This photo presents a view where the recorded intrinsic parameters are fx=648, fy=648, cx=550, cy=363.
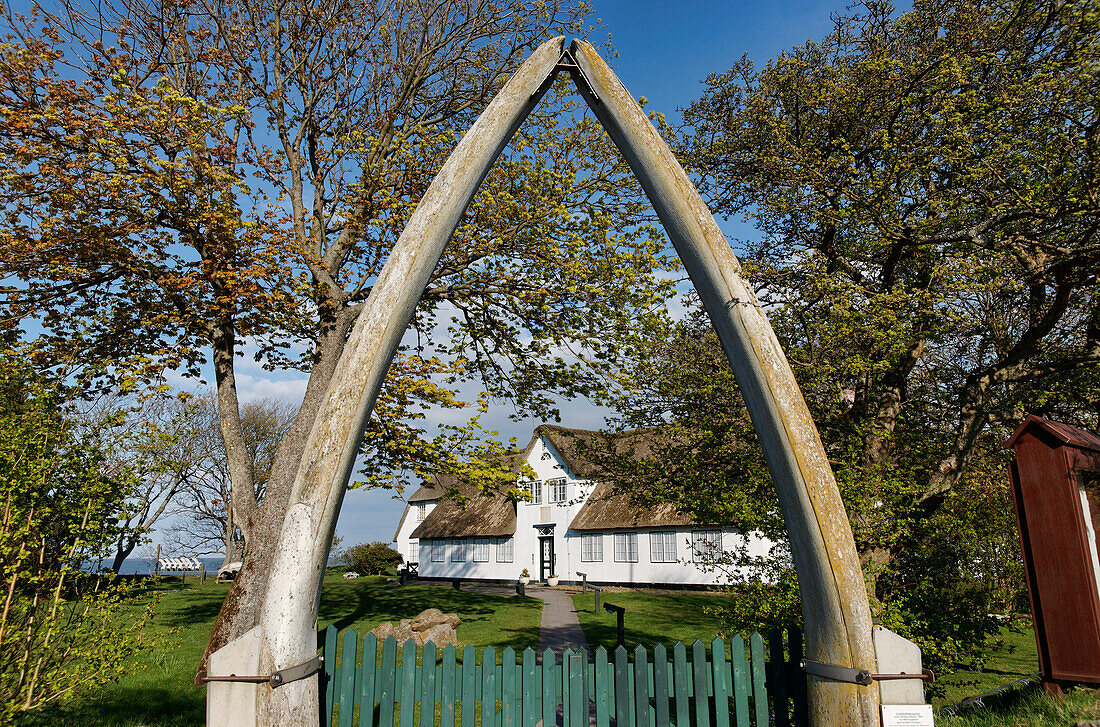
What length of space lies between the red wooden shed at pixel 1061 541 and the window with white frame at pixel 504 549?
118ft

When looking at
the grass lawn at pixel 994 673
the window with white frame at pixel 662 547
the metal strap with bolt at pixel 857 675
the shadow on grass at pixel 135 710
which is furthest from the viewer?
the window with white frame at pixel 662 547

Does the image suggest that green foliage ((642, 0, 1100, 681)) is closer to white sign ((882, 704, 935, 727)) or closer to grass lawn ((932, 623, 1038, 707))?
grass lawn ((932, 623, 1038, 707))

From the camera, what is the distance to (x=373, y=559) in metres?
44.6

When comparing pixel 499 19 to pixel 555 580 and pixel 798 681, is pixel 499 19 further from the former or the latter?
pixel 555 580

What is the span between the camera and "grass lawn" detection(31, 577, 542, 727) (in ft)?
25.2

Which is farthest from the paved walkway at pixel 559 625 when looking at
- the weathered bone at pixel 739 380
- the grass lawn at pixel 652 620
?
the weathered bone at pixel 739 380

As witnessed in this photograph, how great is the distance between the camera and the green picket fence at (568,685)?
4.48 metres

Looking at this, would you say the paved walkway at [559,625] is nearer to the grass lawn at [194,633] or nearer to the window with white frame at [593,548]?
the grass lawn at [194,633]

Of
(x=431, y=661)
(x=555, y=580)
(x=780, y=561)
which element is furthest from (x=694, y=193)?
(x=555, y=580)

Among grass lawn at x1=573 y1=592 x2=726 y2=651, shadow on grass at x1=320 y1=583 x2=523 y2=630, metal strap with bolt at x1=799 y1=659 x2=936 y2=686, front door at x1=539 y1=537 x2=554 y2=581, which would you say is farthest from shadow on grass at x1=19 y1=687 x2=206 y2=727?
front door at x1=539 y1=537 x2=554 y2=581

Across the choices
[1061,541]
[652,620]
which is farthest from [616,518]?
[1061,541]

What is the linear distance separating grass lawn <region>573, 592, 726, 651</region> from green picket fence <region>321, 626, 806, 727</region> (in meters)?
6.65

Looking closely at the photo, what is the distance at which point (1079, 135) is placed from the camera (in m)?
8.27

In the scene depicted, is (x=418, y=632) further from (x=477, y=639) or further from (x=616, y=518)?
(x=616, y=518)
